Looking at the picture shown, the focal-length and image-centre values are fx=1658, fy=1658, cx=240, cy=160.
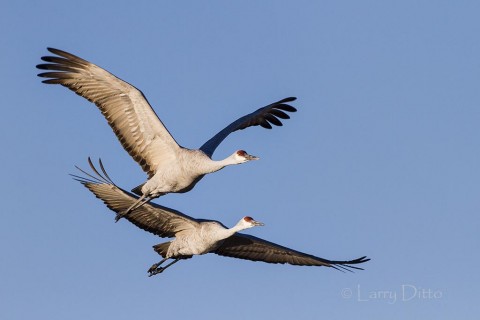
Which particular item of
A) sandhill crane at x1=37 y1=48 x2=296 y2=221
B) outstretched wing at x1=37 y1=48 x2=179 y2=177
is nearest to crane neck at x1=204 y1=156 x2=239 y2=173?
sandhill crane at x1=37 y1=48 x2=296 y2=221

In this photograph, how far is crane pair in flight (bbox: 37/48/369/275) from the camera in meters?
30.8

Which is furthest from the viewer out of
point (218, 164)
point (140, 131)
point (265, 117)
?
point (265, 117)

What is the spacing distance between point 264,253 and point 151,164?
3.37m

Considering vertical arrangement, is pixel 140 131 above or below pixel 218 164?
above

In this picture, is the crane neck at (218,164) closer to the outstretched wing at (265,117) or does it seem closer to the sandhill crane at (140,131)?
the sandhill crane at (140,131)

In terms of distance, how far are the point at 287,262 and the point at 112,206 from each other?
12.4 feet

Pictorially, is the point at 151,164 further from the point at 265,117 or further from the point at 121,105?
the point at 265,117

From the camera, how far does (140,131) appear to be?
31.3 meters

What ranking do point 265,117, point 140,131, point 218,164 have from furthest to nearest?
point 265,117, point 140,131, point 218,164

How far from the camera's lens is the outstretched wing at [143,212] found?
3159 cm

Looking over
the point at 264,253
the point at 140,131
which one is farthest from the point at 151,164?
the point at 264,253

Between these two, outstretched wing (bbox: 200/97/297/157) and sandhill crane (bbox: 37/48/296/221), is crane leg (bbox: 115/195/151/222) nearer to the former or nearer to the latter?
sandhill crane (bbox: 37/48/296/221)

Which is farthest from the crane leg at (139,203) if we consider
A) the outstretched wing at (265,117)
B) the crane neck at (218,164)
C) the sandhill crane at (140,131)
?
the outstretched wing at (265,117)

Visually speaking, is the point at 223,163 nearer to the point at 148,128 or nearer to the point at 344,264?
the point at 148,128
